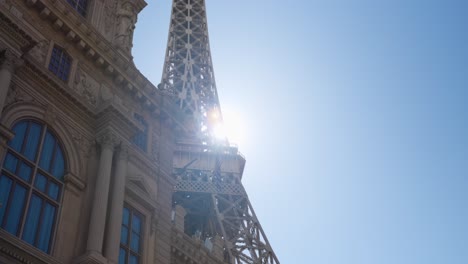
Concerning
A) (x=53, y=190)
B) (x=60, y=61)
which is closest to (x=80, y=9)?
(x=60, y=61)

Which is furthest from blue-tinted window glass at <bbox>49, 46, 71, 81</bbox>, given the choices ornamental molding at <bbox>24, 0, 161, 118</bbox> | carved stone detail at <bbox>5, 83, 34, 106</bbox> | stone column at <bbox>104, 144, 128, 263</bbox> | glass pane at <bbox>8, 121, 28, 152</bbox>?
stone column at <bbox>104, 144, 128, 263</bbox>

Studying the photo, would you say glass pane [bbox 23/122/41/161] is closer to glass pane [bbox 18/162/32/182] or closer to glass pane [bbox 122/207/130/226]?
glass pane [bbox 18/162/32/182]

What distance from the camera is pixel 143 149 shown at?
2472 centimetres

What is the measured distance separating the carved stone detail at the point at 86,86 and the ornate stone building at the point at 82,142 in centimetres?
5

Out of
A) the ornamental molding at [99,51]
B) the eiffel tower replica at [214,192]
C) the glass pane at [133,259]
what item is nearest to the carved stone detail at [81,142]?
the ornamental molding at [99,51]

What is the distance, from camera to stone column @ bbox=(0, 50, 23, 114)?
1798 cm

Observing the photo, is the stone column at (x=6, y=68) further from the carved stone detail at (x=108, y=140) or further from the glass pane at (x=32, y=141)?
the carved stone detail at (x=108, y=140)

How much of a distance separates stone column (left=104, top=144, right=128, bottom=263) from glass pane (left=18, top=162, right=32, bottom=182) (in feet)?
9.54

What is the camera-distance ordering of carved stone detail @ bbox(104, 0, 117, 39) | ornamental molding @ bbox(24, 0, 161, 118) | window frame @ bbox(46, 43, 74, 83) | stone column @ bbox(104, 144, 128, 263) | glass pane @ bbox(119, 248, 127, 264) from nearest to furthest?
stone column @ bbox(104, 144, 128, 263)
glass pane @ bbox(119, 248, 127, 264)
window frame @ bbox(46, 43, 74, 83)
ornamental molding @ bbox(24, 0, 161, 118)
carved stone detail @ bbox(104, 0, 117, 39)

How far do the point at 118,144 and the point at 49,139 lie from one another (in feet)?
8.62

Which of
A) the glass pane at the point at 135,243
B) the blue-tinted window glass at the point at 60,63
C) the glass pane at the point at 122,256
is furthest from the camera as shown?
the blue-tinted window glass at the point at 60,63

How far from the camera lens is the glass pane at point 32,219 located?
17.6m

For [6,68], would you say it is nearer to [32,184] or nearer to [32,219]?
[32,184]

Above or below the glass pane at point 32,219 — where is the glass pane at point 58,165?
above
